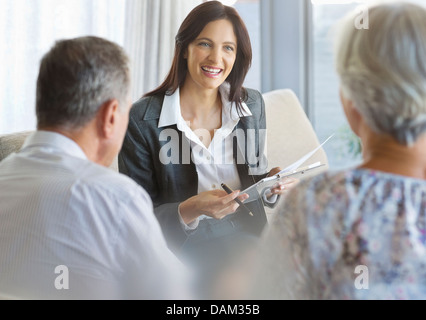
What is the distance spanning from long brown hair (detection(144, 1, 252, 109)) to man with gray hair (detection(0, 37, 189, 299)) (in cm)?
95

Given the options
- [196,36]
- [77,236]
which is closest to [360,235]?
[77,236]

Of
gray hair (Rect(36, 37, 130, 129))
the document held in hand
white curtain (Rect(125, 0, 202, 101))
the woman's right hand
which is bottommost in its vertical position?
the woman's right hand

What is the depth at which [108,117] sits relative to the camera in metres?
1.12

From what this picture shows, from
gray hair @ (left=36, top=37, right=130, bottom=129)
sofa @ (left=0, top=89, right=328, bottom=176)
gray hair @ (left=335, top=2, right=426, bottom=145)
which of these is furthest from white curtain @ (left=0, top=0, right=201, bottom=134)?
gray hair @ (left=335, top=2, right=426, bottom=145)

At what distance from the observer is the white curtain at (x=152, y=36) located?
9.88ft

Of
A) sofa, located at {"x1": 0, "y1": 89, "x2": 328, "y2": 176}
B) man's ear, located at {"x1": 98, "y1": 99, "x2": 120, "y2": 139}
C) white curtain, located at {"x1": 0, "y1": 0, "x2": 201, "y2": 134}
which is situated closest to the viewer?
man's ear, located at {"x1": 98, "y1": 99, "x2": 120, "y2": 139}

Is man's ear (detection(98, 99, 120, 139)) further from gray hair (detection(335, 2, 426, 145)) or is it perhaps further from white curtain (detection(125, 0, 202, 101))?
white curtain (detection(125, 0, 202, 101))

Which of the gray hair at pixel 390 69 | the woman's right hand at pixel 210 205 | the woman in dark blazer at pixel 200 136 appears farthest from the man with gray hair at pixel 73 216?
the woman in dark blazer at pixel 200 136

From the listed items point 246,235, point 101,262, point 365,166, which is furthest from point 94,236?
point 246,235

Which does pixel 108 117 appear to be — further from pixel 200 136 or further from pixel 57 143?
pixel 200 136

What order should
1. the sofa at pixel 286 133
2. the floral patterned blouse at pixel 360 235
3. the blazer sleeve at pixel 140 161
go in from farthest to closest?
the sofa at pixel 286 133 → the blazer sleeve at pixel 140 161 → the floral patterned blouse at pixel 360 235

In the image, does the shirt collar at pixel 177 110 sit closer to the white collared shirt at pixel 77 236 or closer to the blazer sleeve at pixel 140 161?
the blazer sleeve at pixel 140 161

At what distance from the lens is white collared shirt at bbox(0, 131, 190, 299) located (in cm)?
98

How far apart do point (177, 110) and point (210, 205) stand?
1.39ft
